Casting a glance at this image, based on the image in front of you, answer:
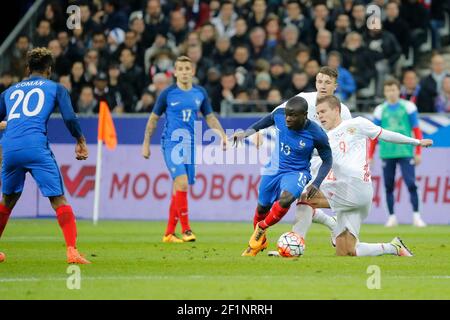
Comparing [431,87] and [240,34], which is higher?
[240,34]

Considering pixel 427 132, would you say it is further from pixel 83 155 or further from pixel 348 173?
pixel 83 155

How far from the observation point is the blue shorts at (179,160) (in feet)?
54.1

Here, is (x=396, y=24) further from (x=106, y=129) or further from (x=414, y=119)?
(x=106, y=129)

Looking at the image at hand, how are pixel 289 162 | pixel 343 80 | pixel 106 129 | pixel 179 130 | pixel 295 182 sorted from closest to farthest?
pixel 295 182 → pixel 289 162 → pixel 179 130 → pixel 106 129 → pixel 343 80

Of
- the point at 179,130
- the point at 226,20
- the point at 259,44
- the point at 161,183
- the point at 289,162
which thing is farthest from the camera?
the point at 226,20

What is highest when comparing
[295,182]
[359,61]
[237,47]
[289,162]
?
[237,47]

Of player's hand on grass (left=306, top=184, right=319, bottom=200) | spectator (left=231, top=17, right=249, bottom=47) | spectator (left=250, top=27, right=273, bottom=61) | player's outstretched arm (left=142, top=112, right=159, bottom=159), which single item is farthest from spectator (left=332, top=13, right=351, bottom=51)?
player's hand on grass (left=306, top=184, right=319, bottom=200)

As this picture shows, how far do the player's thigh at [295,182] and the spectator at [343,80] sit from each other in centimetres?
977

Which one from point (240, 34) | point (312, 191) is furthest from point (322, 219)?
point (240, 34)

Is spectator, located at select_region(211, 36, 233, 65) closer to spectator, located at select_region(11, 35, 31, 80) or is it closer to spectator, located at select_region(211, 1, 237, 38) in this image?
spectator, located at select_region(211, 1, 237, 38)

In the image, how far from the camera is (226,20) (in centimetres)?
2530

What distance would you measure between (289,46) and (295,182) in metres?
12.0

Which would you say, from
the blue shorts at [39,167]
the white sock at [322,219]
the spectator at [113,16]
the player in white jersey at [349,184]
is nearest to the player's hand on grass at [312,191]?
the player in white jersey at [349,184]

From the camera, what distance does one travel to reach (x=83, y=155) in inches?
475
